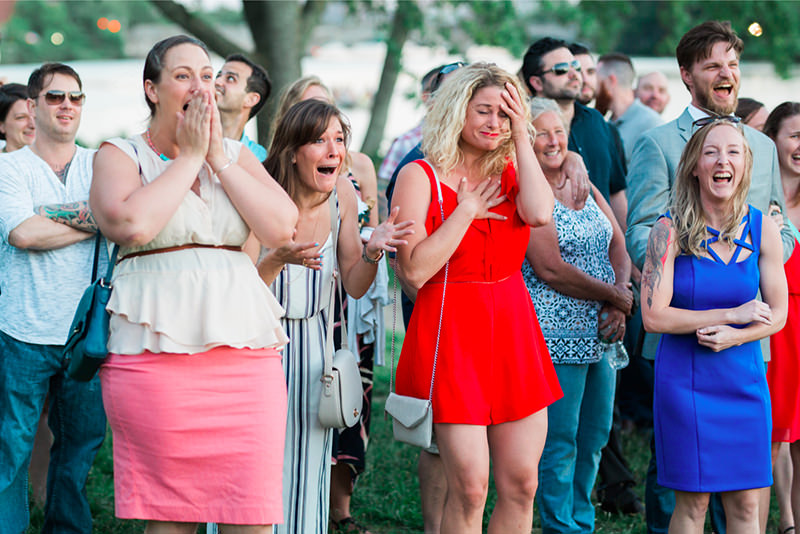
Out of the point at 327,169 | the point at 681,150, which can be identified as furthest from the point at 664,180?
the point at 327,169

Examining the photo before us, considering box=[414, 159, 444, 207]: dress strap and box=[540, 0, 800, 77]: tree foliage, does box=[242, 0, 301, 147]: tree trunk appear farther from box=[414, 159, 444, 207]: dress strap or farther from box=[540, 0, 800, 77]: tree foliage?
box=[414, 159, 444, 207]: dress strap

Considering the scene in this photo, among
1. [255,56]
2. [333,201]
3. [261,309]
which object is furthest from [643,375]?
[255,56]

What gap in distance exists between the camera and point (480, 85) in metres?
3.79

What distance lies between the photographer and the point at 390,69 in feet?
42.8

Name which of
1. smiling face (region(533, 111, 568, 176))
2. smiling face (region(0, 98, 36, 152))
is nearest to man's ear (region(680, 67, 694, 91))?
smiling face (region(533, 111, 568, 176))

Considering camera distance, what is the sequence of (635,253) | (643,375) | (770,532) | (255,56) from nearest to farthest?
(635,253), (770,532), (643,375), (255,56)

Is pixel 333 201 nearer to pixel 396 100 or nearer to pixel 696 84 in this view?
pixel 696 84

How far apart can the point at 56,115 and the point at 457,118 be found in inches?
81.6

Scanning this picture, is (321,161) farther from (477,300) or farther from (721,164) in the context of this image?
(721,164)

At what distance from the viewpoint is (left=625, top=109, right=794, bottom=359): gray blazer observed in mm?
4562

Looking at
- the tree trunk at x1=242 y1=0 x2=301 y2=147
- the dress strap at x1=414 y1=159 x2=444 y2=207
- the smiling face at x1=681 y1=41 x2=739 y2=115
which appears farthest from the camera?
the tree trunk at x1=242 y1=0 x2=301 y2=147

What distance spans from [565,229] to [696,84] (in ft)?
3.47

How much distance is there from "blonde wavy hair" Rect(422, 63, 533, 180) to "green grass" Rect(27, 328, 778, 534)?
7.91 feet

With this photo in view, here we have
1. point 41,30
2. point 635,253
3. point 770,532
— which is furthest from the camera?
point 41,30
